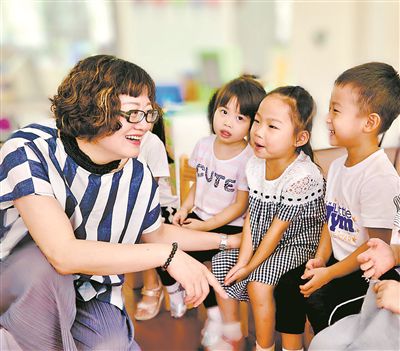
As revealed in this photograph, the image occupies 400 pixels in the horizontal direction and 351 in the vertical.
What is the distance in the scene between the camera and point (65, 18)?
331 cm

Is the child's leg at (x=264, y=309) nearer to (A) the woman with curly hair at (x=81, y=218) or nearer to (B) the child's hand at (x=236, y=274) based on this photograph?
(B) the child's hand at (x=236, y=274)

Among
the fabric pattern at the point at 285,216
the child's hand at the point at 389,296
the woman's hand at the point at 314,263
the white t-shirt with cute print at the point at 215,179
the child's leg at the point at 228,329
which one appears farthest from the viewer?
the white t-shirt with cute print at the point at 215,179

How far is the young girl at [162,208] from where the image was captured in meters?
1.78

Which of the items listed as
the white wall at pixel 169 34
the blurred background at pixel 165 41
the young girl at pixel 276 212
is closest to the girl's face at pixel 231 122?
the young girl at pixel 276 212

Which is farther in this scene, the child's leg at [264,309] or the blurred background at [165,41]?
the blurred background at [165,41]

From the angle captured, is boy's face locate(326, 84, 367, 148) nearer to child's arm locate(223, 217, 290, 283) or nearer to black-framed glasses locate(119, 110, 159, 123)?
child's arm locate(223, 217, 290, 283)

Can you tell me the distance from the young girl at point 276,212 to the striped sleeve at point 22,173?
2.13ft

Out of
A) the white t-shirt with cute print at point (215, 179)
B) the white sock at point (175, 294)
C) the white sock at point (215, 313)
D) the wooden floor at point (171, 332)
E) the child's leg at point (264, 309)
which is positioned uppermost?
the white t-shirt with cute print at point (215, 179)

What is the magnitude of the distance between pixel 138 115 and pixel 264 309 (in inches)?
26.8

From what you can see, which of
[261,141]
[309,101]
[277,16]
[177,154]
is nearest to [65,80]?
[261,141]

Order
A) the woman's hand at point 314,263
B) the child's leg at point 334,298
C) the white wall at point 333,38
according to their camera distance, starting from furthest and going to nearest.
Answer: the white wall at point 333,38, the woman's hand at point 314,263, the child's leg at point 334,298

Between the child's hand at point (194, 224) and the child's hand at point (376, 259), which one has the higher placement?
the child's hand at point (376, 259)

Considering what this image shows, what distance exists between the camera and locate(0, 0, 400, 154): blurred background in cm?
309

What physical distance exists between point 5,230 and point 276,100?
857 mm
